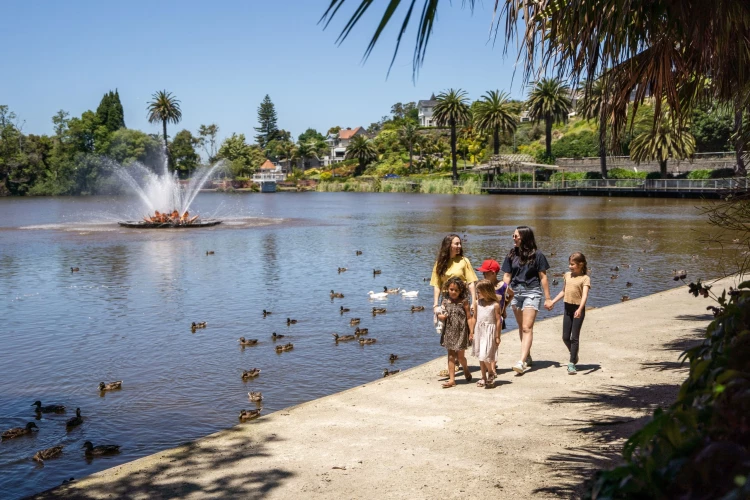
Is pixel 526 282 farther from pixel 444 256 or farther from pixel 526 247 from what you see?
pixel 444 256

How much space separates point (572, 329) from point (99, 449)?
6.21 metres

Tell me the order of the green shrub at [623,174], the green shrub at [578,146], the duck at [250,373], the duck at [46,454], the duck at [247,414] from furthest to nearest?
the green shrub at [578,146], the green shrub at [623,174], the duck at [250,373], the duck at [247,414], the duck at [46,454]

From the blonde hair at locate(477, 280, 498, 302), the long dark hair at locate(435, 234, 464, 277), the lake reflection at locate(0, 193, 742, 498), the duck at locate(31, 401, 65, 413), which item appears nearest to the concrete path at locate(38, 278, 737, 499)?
the blonde hair at locate(477, 280, 498, 302)

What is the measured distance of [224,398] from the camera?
12094 millimetres

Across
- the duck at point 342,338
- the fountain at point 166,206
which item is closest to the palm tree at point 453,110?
the fountain at point 166,206

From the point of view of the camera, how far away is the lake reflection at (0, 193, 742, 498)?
1134 cm

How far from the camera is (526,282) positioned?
1061cm

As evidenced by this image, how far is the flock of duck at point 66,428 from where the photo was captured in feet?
31.4

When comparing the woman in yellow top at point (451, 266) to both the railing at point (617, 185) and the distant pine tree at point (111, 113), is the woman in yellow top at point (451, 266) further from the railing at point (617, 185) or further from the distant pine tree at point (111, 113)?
the distant pine tree at point (111, 113)

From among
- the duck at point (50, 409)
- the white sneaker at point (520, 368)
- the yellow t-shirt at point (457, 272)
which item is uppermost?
the yellow t-shirt at point (457, 272)

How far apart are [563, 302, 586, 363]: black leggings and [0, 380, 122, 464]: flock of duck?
5.93 m

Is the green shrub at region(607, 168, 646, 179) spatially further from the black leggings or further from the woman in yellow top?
the woman in yellow top

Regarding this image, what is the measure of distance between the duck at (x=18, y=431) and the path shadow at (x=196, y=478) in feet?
11.2

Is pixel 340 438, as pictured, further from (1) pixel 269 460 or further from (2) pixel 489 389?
(2) pixel 489 389
